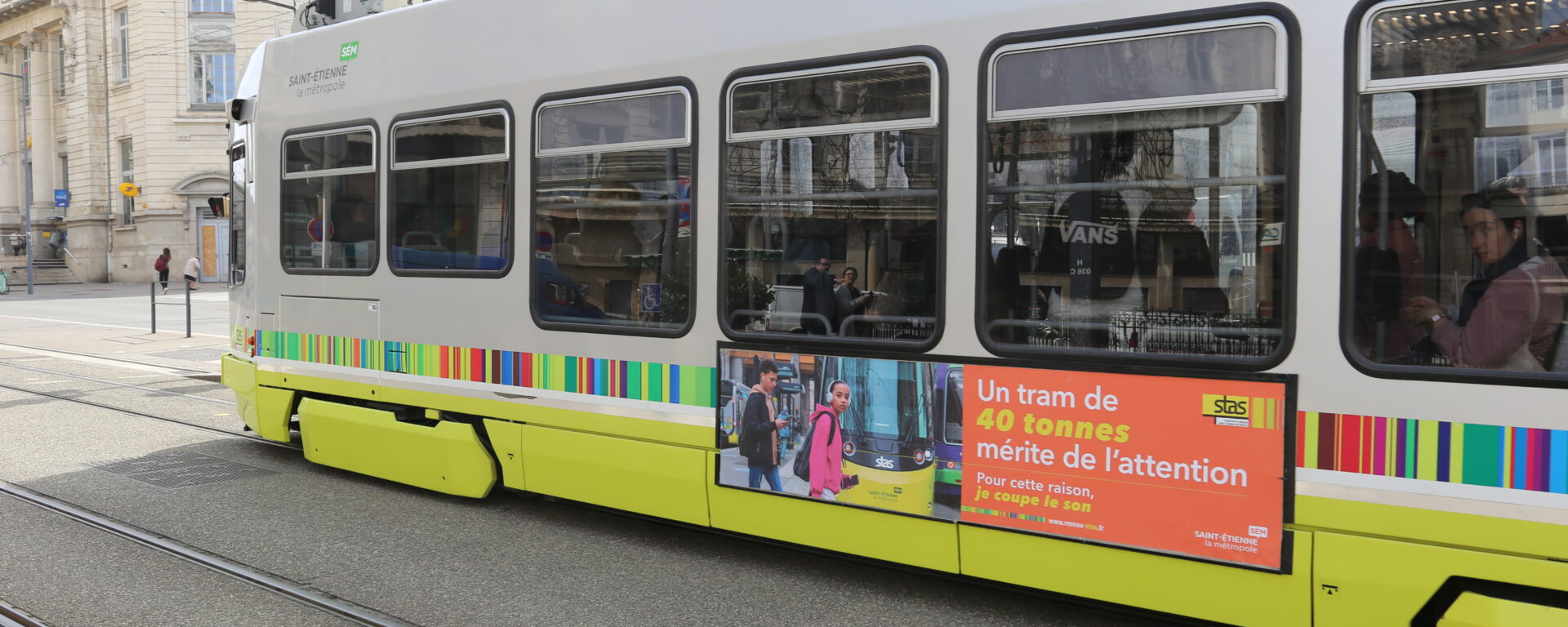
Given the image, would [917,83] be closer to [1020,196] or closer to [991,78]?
[991,78]

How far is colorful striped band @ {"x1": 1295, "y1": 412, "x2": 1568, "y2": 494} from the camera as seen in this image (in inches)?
131

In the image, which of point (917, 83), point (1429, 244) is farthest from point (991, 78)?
point (1429, 244)

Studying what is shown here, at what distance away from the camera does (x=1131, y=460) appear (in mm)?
4023

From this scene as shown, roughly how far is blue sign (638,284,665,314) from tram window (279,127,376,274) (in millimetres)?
2243

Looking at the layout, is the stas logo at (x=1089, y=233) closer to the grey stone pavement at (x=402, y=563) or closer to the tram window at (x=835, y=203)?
the tram window at (x=835, y=203)

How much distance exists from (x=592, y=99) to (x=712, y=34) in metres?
0.83

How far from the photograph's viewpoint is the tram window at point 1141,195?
12.4 ft

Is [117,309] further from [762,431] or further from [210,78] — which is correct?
[762,431]

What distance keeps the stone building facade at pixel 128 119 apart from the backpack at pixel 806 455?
37.3 m

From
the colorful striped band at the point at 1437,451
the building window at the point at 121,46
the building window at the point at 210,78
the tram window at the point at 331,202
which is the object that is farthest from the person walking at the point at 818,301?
the building window at the point at 121,46

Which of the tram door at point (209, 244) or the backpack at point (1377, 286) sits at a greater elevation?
the tram door at point (209, 244)

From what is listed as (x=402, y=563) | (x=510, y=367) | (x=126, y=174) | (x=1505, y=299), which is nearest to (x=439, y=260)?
(x=510, y=367)

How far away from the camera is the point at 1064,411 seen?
4.15 meters

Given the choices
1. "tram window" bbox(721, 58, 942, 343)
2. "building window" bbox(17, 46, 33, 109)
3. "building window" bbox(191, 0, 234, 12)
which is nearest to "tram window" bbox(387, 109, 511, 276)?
"tram window" bbox(721, 58, 942, 343)
